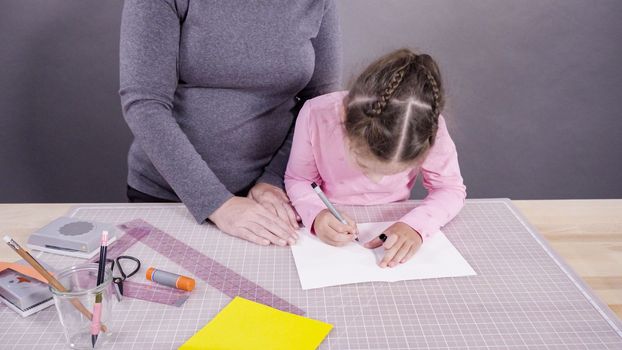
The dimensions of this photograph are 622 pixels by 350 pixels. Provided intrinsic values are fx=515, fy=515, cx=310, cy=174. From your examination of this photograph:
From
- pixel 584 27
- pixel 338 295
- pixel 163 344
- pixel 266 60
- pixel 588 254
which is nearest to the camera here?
pixel 163 344

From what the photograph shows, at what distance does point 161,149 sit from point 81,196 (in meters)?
1.23

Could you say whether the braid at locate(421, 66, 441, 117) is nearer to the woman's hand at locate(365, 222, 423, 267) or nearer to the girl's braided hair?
the girl's braided hair

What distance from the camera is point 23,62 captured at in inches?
74.2

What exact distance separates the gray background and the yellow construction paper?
1.23 metres

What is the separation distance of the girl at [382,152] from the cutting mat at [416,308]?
0.10 m

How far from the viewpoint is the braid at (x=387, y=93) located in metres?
0.98

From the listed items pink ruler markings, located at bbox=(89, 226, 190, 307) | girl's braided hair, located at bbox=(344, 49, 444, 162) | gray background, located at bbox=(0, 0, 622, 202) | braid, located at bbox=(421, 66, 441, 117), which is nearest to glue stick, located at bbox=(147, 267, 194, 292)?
pink ruler markings, located at bbox=(89, 226, 190, 307)

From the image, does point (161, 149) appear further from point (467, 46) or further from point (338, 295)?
point (467, 46)

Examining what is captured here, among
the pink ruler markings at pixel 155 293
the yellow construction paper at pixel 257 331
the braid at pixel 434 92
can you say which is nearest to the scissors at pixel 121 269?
the pink ruler markings at pixel 155 293

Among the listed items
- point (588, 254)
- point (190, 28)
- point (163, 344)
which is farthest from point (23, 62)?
point (588, 254)

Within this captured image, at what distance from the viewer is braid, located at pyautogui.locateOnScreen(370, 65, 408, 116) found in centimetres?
98

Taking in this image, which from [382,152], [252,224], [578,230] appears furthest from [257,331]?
[578,230]

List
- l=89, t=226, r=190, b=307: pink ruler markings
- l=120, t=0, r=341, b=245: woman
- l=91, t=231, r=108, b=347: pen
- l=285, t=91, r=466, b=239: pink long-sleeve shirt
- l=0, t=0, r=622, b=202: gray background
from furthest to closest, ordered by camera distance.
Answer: l=0, t=0, r=622, b=202: gray background → l=285, t=91, r=466, b=239: pink long-sleeve shirt → l=120, t=0, r=341, b=245: woman → l=89, t=226, r=190, b=307: pink ruler markings → l=91, t=231, r=108, b=347: pen

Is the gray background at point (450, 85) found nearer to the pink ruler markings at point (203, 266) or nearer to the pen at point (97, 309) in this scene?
the pink ruler markings at point (203, 266)
